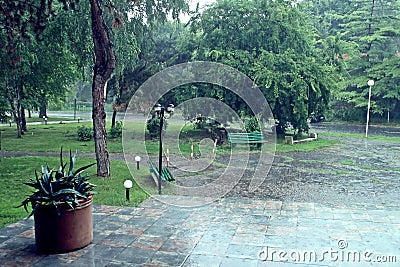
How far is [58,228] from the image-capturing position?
445 cm

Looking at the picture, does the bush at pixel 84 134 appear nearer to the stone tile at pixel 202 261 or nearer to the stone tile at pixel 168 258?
the stone tile at pixel 168 258

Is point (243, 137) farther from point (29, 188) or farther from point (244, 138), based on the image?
point (29, 188)

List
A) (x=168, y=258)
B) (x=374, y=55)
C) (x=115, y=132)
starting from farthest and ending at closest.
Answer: (x=374, y=55), (x=115, y=132), (x=168, y=258)

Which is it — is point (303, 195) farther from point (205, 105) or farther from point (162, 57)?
point (162, 57)

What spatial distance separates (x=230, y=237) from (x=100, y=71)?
5.02 meters

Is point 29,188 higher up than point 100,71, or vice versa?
point 100,71

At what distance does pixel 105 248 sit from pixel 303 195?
438cm

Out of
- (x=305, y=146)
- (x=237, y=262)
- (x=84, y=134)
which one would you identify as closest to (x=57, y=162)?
(x=84, y=134)

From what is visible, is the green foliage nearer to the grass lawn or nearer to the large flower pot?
the grass lawn

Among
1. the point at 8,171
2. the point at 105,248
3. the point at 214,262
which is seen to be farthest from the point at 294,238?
the point at 8,171

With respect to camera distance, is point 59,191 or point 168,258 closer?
point 168,258

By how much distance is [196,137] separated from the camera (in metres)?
16.9

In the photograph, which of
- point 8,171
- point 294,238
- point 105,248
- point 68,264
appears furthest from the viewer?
point 8,171

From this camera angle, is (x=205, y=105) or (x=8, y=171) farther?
(x=205, y=105)
